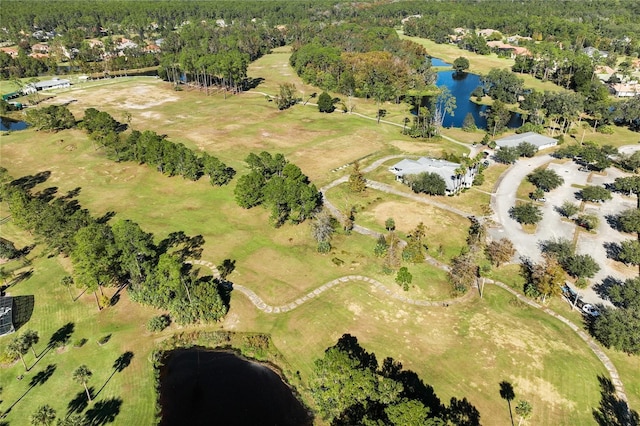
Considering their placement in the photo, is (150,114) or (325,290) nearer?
(325,290)

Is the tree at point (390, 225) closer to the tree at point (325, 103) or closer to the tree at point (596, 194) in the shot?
the tree at point (596, 194)

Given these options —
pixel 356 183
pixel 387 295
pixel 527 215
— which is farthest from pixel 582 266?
pixel 356 183

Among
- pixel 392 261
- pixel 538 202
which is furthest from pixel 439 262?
pixel 538 202

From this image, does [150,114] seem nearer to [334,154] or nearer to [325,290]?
[334,154]

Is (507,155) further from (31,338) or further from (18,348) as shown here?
(18,348)

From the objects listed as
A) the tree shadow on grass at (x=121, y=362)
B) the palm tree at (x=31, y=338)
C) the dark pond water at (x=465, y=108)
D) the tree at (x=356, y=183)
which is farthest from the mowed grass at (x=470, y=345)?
the dark pond water at (x=465, y=108)

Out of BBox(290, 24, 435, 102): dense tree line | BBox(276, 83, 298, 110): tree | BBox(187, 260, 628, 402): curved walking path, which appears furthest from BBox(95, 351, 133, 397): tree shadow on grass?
BBox(290, 24, 435, 102): dense tree line
